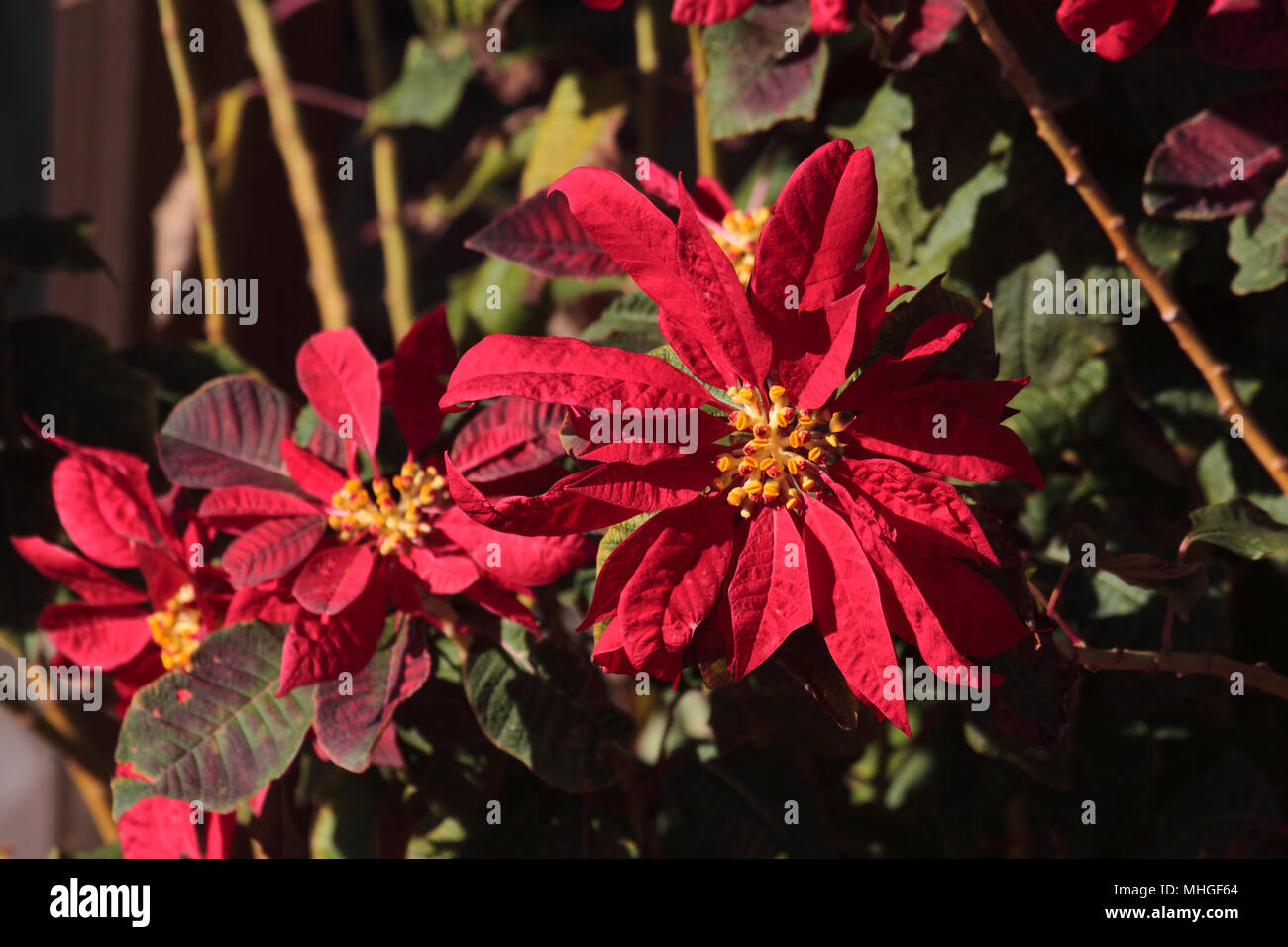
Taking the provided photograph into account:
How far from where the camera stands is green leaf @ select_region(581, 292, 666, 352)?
0.54m

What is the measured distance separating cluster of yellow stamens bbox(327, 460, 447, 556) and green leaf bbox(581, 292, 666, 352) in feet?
0.37

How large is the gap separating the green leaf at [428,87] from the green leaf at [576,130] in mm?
89

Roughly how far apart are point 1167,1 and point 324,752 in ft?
1.57

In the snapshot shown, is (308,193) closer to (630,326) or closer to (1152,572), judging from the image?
(630,326)

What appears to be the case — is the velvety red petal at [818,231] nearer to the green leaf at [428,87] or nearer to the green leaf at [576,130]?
the green leaf at [576,130]

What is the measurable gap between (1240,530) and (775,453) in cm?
21

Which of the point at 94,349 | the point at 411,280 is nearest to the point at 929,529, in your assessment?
the point at 94,349

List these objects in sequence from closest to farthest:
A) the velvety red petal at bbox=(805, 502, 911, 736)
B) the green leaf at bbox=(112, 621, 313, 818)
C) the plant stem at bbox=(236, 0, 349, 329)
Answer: the velvety red petal at bbox=(805, 502, 911, 736) → the green leaf at bbox=(112, 621, 313, 818) → the plant stem at bbox=(236, 0, 349, 329)

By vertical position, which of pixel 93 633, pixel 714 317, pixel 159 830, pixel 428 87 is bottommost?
pixel 159 830

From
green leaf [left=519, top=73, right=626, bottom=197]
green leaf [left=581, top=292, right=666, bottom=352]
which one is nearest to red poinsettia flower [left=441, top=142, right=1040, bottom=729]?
green leaf [left=581, top=292, right=666, bottom=352]

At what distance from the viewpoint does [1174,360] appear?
0.61 meters

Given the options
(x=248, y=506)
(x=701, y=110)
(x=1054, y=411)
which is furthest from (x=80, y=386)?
(x=1054, y=411)

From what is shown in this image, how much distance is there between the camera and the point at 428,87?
91cm

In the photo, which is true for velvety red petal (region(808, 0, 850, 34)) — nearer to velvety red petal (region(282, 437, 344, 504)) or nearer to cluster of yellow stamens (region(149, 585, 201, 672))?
velvety red petal (region(282, 437, 344, 504))
